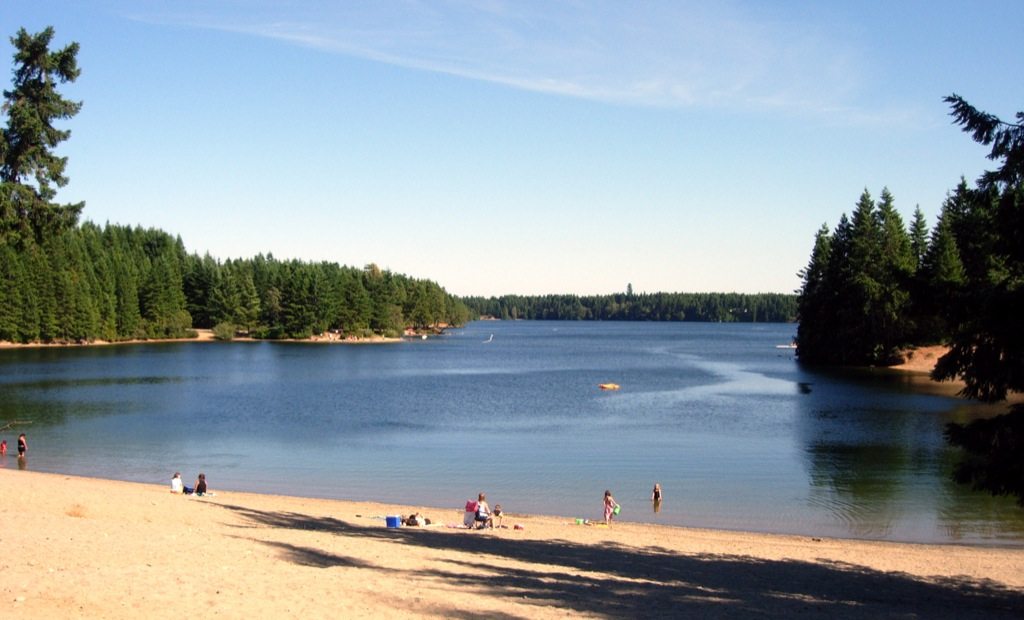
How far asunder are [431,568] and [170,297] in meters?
139

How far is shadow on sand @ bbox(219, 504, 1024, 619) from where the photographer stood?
14680 millimetres

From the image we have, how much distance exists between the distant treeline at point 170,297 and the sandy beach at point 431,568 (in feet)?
328

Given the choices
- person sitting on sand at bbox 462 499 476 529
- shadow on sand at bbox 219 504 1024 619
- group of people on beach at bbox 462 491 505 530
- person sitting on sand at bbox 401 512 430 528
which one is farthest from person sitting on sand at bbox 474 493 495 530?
shadow on sand at bbox 219 504 1024 619

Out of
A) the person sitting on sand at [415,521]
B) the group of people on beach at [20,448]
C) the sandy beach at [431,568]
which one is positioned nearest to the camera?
the sandy beach at [431,568]

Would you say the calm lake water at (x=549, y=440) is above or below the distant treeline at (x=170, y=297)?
below

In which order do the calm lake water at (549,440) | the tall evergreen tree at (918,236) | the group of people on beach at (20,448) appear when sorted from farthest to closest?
1. the tall evergreen tree at (918,236)
2. the group of people on beach at (20,448)
3. the calm lake water at (549,440)

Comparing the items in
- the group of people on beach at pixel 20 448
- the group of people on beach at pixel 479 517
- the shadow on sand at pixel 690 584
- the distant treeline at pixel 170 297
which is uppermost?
the distant treeline at pixel 170 297

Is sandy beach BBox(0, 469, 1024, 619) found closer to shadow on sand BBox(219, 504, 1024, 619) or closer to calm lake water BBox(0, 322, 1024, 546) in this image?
shadow on sand BBox(219, 504, 1024, 619)

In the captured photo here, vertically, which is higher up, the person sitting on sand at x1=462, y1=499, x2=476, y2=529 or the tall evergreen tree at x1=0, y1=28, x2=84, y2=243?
the tall evergreen tree at x1=0, y1=28, x2=84, y2=243

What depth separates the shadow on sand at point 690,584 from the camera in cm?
1468

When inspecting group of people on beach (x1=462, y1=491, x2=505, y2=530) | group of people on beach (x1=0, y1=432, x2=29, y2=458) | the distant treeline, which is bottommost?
group of people on beach (x1=0, y1=432, x2=29, y2=458)

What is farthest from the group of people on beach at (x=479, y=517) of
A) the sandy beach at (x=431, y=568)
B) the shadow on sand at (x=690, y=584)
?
the shadow on sand at (x=690, y=584)

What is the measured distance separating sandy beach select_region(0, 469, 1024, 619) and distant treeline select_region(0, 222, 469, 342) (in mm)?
99906

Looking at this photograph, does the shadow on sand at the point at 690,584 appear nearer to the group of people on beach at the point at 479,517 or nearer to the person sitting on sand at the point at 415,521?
the person sitting on sand at the point at 415,521
